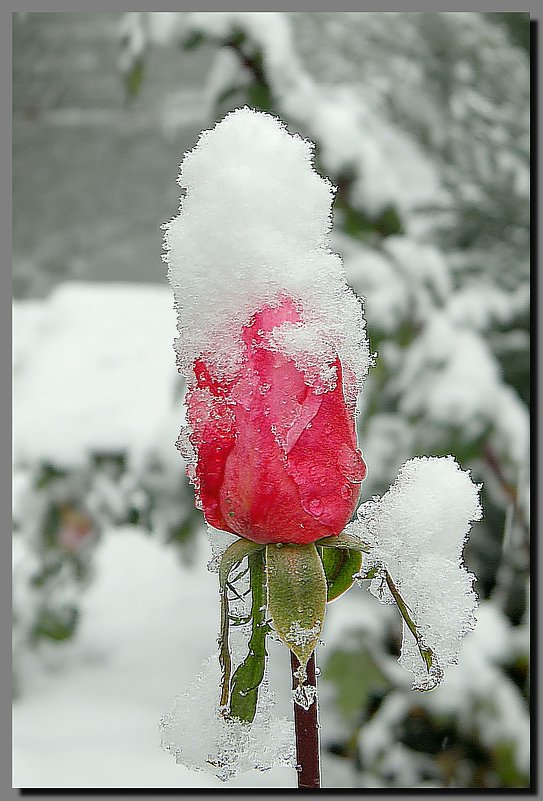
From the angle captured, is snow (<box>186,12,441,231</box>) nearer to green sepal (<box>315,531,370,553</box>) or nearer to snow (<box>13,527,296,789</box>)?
snow (<box>13,527,296,789</box>)

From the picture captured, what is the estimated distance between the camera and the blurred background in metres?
0.74

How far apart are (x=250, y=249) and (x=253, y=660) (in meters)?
0.09

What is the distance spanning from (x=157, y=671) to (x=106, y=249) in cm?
65

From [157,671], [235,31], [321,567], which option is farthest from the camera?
[157,671]

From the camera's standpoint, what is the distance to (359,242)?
770 millimetres

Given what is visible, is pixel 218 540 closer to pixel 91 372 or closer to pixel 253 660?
pixel 253 660

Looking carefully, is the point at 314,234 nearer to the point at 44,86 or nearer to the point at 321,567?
the point at 321,567

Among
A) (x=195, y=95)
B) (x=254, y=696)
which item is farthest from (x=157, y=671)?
(x=195, y=95)

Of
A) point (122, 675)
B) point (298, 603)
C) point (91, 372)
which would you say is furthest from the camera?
point (91, 372)

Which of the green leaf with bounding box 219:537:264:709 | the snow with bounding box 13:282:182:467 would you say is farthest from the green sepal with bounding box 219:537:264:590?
the snow with bounding box 13:282:182:467

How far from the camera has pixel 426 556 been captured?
203 mm

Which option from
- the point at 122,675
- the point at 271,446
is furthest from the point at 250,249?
the point at 122,675

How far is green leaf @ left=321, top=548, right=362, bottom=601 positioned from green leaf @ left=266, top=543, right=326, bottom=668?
17mm

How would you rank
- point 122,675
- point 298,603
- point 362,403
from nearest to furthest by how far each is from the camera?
point 298,603
point 362,403
point 122,675
